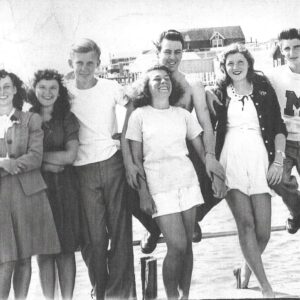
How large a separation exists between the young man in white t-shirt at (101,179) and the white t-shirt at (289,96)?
3.54 ft

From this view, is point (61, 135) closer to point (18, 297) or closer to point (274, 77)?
point (18, 297)

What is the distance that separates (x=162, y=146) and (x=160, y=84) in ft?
1.18

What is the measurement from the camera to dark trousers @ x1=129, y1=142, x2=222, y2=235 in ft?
10.7

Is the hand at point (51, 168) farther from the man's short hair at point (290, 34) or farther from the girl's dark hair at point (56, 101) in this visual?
the man's short hair at point (290, 34)

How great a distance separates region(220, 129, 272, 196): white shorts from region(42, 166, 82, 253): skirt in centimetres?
93

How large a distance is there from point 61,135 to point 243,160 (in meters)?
1.10

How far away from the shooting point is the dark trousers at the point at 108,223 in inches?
121

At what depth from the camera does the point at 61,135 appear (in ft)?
10.00

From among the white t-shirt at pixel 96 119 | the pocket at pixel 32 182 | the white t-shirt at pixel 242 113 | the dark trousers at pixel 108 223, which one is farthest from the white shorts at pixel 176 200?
the pocket at pixel 32 182

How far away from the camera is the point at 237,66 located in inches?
126

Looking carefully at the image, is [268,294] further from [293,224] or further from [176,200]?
[293,224]

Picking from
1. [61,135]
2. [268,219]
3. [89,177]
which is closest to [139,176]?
[89,177]

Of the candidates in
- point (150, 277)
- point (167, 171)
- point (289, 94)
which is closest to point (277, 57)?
point (289, 94)

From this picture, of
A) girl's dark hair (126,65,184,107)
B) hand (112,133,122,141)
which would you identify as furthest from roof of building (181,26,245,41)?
hand (112,133,122,141)
